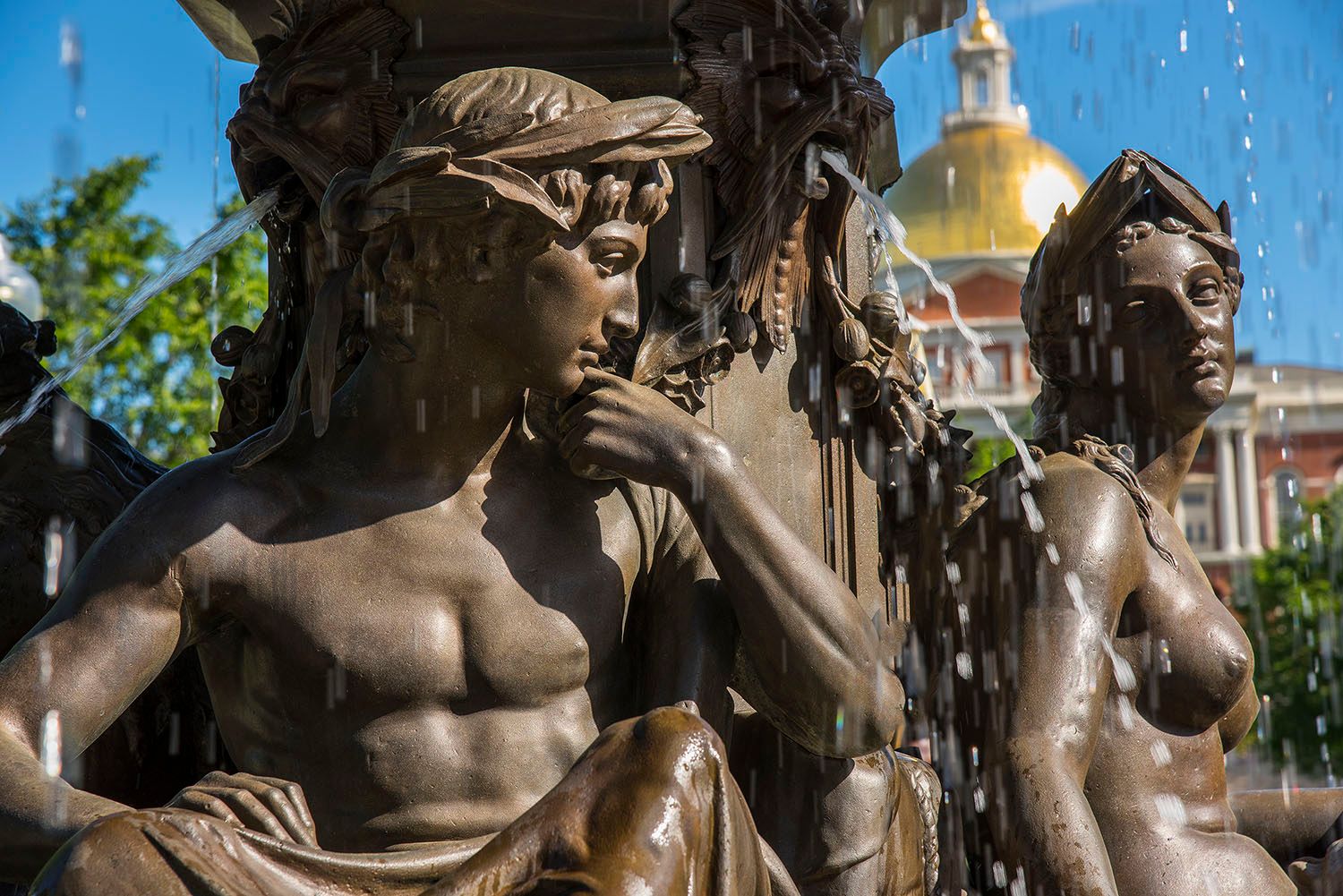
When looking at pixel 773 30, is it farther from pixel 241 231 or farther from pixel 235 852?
pixel 235 852

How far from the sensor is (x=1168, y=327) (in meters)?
4.52

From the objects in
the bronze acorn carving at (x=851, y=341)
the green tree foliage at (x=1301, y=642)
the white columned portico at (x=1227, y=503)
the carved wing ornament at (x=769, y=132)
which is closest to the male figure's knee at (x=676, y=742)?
the carved wing ornament at (x=769, y=132)

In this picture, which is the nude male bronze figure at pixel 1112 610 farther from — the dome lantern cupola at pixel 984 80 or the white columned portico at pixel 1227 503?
the dome lantern cupola at pixel 984 80

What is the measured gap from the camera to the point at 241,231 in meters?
4.25

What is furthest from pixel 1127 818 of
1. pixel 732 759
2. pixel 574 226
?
pixel 574 226

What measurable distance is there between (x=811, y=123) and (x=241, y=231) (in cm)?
127

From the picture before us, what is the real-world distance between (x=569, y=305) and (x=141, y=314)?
59.2ft

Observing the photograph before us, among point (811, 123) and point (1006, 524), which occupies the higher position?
point (811, 123)

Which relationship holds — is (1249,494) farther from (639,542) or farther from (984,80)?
(639,542)

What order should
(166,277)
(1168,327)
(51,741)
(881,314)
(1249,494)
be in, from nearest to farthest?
(51,741) → (881,314) → (166,277) → (1168,327) → (1249,494)

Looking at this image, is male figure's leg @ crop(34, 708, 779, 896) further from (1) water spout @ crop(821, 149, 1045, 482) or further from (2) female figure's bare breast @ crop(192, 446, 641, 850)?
(1) water spout @ crop(821, 149, 1045, 482)

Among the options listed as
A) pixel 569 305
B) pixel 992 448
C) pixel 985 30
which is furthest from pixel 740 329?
pixel 985 30

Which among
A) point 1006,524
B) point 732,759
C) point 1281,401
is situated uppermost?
point 1281,401

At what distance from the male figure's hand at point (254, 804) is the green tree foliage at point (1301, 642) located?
25.4 metres
